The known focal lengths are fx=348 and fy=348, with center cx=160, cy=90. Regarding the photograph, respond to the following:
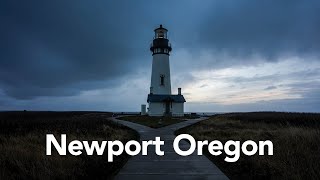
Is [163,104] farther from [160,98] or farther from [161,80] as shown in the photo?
[161,80]

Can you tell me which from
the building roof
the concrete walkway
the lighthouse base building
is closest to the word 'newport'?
the concrete walkway

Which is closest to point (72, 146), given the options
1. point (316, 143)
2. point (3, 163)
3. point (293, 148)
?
point (3, 163)

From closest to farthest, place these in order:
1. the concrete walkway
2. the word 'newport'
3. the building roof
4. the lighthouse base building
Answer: the concrete walkway, the word 'newport', the building roof, the lighthouse base building

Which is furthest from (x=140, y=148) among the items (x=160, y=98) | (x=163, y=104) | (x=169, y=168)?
(x=163, y=104)

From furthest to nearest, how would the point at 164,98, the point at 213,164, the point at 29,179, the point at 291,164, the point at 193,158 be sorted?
the point at 164,98 < the point at 193,158 < the point at 213,164 < the point at 291,164 < the point at 29,179

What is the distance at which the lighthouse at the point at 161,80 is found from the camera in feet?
175

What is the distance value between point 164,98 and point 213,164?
42855 mm

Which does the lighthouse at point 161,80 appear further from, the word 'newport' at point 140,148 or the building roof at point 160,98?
the word 'newport' at point 140,148

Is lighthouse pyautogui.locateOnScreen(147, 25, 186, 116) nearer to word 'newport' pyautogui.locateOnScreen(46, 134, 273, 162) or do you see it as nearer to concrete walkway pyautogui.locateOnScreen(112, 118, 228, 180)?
word 'newport' pyautogui.locateOnScreen(46, 134, 273, 162)

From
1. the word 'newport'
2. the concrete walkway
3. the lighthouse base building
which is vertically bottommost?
the concrete walkway

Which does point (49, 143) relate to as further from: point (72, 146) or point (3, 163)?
point (3, 163)

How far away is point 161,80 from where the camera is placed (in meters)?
53.8

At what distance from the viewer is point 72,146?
12656mm

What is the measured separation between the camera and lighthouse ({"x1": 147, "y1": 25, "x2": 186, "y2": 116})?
53406 mm
